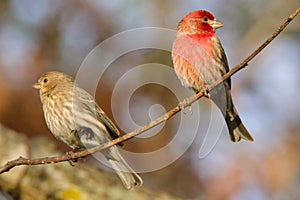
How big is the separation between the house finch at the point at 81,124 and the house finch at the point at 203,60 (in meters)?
1.07

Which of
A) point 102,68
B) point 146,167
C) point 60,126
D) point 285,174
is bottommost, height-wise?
point 285,174

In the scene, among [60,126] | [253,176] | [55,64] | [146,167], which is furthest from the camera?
[55,64]

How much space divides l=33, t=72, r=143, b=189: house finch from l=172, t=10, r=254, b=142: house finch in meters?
1.07

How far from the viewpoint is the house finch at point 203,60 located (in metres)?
7.27

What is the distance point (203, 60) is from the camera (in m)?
7.31

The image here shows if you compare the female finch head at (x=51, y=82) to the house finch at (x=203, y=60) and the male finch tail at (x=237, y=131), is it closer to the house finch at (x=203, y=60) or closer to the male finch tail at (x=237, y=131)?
the house finch at (x=203, y=60)

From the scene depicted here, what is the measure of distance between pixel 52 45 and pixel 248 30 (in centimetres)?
368

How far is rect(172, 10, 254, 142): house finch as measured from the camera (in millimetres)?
7270

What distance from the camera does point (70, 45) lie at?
12.6 m

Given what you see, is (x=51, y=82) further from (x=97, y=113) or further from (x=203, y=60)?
(x=203, y=60)

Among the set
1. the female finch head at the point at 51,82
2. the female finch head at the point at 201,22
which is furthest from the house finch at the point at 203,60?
the female finch head at the point at 51,82

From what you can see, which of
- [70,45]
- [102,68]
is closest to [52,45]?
[70,45]

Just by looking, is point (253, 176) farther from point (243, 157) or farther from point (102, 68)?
point (102, 68)

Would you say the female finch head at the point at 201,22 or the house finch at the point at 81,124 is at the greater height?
the female finch head at the point at 201,22
